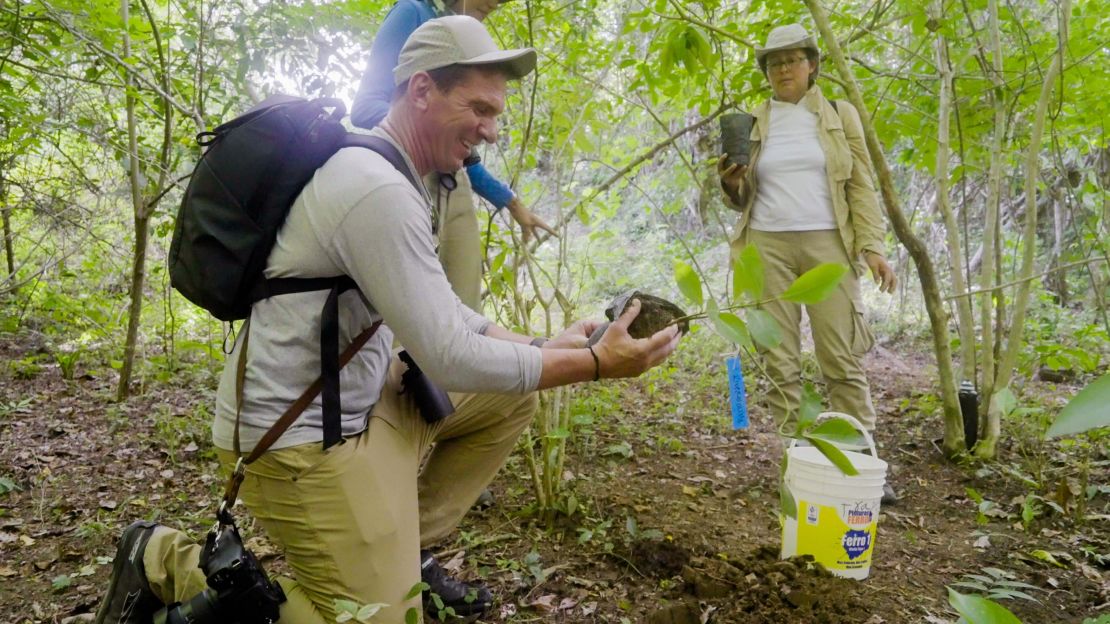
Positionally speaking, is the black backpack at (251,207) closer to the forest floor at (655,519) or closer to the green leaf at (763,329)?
the green leaf at (763,329)

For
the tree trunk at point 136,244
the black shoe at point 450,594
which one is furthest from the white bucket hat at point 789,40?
the tree trunk at point 136,244

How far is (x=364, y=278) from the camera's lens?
1576 millimetres

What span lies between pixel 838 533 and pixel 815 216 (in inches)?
60.8

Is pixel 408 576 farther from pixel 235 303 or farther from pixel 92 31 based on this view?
pixel 92 31

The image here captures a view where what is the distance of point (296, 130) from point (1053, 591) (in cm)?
264

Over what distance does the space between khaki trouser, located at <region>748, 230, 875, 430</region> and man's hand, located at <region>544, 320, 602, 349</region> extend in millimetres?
1436

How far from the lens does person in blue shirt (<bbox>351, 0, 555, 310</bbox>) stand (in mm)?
2281

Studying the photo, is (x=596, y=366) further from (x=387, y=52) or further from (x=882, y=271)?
(x=882, y=271)

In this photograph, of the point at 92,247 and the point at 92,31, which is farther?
the point at 92,247

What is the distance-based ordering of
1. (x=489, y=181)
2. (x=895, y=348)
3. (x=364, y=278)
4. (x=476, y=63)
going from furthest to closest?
(x=895, y=348) → (x=489, y=181) → (x=476, y=63) → (x=364, y=278)

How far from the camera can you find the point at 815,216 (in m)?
3.25

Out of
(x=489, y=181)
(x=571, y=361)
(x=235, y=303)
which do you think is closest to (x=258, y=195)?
(x=235, y=303)

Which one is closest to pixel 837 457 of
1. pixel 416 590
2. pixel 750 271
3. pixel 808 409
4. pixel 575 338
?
pixel 808 409

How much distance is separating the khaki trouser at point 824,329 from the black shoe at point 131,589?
247 cm
